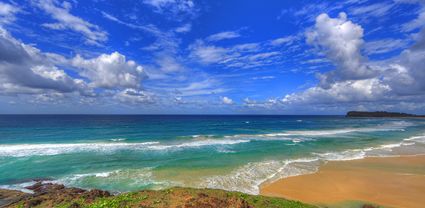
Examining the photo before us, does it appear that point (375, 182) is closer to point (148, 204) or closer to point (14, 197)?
point (148, 204)

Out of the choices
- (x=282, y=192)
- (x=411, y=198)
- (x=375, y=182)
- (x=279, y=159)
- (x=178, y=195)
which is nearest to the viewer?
(x=178, y=195)

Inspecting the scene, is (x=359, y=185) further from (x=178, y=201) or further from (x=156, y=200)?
(x=156, y=200)

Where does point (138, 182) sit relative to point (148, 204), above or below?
below

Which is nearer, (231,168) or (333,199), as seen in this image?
(333,199)

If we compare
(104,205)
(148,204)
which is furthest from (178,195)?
(104,205)

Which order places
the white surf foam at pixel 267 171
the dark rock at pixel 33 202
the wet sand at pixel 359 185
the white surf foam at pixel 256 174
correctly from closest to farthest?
the dark rock at pixel 33 202
the wet sand at pixel 359 185
the white surf foam at pixel 256 174
the white surf foam at pixel 267 171

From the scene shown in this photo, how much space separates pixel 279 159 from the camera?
2097cm

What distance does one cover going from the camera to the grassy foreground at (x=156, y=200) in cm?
840

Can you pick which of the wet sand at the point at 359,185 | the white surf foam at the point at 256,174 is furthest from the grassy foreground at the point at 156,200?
the white surf foam at the point at 256,174

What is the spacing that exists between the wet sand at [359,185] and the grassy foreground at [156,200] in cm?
352

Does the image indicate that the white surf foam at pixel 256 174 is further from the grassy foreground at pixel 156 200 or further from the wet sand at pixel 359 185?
the grassy foreground at pixel 156 200

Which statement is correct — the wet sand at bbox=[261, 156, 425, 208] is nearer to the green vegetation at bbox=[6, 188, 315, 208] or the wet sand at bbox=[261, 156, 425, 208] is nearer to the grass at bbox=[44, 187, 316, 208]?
the grass at bbox=[44, 187, 316, 208]

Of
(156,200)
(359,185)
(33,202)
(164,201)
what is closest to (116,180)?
(33,202)

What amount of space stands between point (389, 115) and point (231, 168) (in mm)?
193968
